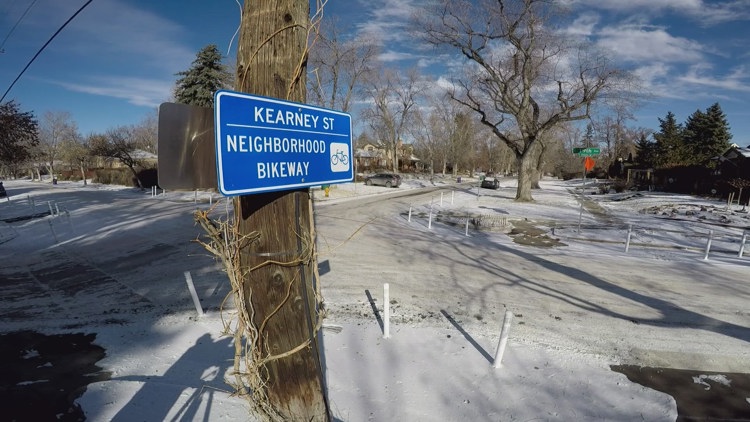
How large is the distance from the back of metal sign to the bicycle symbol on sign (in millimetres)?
694

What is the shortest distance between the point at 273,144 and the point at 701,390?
17.9 ft

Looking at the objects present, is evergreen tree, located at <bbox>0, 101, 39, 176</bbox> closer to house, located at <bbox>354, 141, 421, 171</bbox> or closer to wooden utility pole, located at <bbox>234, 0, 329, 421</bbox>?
wooden utility pole, located at <bbox>234, 0, 329, 421</bbox>

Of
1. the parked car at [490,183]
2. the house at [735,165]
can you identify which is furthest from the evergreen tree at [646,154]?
the parked car at [490,183]

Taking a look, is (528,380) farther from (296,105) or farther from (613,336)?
(296,105)

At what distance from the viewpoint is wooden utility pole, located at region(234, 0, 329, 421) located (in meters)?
1.90

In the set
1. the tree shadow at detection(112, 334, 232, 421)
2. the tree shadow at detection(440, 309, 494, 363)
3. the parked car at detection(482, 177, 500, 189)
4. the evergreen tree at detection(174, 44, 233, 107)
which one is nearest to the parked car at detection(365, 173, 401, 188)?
the parked car at detection(482, 177, 500, 189)

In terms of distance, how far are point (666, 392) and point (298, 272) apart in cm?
460

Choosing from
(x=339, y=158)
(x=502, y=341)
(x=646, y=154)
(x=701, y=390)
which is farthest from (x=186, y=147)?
(x=646, y=154)

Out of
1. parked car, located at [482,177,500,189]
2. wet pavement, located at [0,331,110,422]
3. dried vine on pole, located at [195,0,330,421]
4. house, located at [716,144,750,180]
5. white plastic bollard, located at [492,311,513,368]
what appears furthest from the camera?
parked car, located at [482,177,500,189]

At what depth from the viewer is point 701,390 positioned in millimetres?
4199

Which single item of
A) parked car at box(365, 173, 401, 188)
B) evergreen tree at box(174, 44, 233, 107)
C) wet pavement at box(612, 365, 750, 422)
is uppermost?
evergreen tree at box(174, 44, 233, 107)

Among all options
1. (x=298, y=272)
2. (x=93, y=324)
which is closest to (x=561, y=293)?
(x=298, y=272)

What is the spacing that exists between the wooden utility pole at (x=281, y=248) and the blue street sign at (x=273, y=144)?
119 millimetres

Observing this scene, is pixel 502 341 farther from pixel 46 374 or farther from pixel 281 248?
pixel 46 374
